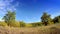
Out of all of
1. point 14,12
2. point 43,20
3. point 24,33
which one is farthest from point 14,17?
point 24,33

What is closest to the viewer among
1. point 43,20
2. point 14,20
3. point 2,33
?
point 2,33

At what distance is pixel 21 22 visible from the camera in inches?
966

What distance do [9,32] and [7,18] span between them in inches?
693

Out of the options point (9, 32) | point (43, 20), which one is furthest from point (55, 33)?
point (43, 20)

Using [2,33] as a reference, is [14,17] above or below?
above

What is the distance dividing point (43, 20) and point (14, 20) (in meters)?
7.20

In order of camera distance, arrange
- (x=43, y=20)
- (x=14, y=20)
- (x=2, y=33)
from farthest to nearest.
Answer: (x=43, y=20) → (x=14, y=20) → (x=2, y=33)

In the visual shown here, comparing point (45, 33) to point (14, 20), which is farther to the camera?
point (14, 20)

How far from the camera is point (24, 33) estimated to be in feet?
23.5

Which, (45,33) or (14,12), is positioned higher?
(14,12)

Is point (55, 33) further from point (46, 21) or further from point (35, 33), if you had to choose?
point (46, 21)

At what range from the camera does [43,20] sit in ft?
94.7

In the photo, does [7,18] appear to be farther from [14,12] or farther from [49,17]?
[49,17]

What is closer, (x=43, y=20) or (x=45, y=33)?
(x=45, y=33)
